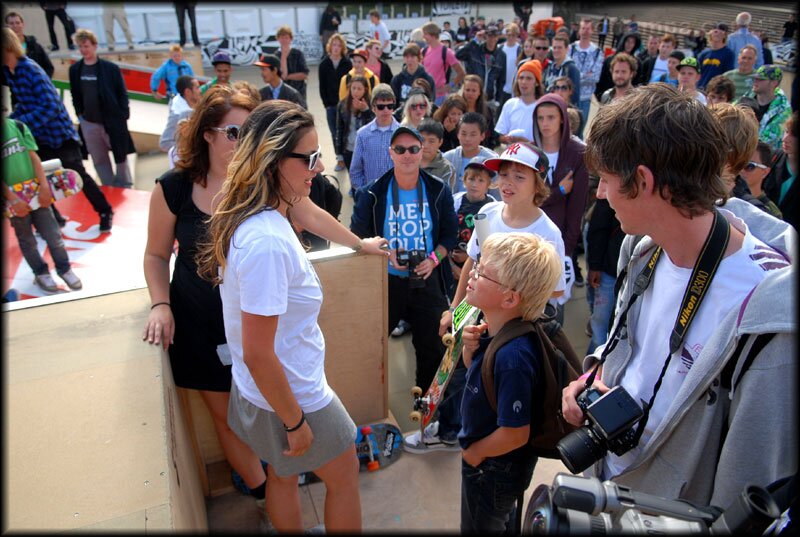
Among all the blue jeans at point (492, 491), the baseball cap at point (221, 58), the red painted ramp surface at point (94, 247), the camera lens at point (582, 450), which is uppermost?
the baseball cap at point (221, 58)

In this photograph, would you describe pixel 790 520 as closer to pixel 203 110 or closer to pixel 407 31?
pixel 203 110

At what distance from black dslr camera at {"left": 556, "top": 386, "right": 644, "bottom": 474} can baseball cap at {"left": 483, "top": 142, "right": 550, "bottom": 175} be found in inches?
63.4

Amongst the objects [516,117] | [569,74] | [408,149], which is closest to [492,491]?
[408,149]

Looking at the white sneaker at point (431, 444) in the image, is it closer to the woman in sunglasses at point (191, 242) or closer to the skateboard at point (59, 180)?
the woman in sunglasses at point (191, 242)

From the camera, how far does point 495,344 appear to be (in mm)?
1927

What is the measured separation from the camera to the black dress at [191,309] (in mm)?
2305

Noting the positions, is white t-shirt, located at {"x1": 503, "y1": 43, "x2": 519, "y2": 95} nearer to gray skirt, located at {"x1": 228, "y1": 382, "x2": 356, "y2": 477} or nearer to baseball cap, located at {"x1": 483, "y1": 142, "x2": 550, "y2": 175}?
baseball cap, located at {"x1": 483, "y1": 142, "x2": 550, "y2": 175}

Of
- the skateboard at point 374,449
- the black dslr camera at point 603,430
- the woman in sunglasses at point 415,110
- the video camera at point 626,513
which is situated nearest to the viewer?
the video camera at point 626,513

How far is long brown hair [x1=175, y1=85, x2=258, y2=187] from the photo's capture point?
2.30 meters

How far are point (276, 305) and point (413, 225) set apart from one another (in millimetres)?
1910

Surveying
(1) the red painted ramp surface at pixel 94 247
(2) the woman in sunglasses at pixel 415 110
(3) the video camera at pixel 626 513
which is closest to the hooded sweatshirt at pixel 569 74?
(2) the woman in sunglasses at pixel 415 110

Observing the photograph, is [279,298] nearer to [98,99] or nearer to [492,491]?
[492,491]

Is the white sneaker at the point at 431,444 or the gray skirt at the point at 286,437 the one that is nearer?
the gray skirt at the point at 286,437

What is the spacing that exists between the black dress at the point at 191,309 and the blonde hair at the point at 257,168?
530 mm
